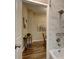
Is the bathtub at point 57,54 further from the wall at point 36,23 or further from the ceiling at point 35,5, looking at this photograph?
the wall at point 36,23

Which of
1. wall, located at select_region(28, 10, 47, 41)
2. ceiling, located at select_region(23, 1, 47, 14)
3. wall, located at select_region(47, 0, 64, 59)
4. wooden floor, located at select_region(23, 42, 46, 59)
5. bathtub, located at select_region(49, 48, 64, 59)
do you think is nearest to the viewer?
bathtub, located at select_region(49, 48, 64, 59)

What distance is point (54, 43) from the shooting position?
3438mm

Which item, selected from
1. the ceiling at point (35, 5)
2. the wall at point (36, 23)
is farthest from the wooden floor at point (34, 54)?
the wall at point (36, 23)

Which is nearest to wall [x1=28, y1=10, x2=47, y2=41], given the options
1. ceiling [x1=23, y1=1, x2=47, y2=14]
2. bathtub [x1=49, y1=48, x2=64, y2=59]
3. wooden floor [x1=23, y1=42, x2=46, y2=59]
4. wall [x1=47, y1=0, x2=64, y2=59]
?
ceiling [x1=23, y1=1, x2=47, y2=14]

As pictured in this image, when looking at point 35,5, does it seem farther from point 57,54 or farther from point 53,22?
point 57,54

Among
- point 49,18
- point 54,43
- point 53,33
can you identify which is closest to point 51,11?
point 49,18

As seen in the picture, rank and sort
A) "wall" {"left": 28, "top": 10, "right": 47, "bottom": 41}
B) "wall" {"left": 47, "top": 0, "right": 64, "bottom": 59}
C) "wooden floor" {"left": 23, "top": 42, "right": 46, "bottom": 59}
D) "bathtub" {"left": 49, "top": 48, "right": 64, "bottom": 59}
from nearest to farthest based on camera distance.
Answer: "bathtub" {"left": 49, "top": 48, "right": 64, "bottom": 59}
"wall" {"left": 47, "top": 0, "right": 64, "bottom": 59}
"wooden floor" {"left": 23, "top": 42, "right": 46, "bottom": 59}
"wall" {"left": 28, "top": 10, "right": 47, "bottom": 41}

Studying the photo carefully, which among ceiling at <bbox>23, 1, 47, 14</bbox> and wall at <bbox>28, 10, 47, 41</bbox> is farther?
wall at <bbox>28, 10, 47, 41</bbox>

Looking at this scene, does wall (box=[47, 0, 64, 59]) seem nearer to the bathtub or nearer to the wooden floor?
the bathtub
